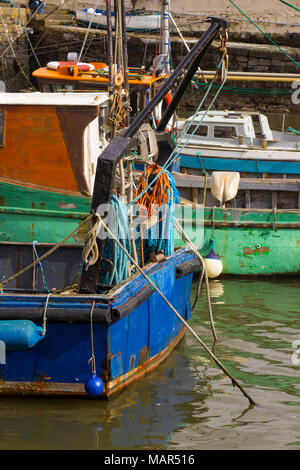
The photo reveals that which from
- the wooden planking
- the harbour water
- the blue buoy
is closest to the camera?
the harbour water

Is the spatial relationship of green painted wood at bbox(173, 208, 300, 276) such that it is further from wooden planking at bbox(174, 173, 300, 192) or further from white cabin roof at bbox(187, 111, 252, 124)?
white cabin roof at bbox(187, 111, 252, 124)

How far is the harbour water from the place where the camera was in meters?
6.05

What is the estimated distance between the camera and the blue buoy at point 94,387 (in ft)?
20.5

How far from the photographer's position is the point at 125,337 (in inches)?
259

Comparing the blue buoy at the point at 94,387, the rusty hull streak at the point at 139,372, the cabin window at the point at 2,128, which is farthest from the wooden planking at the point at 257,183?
the blue buoy at the point at 94,387

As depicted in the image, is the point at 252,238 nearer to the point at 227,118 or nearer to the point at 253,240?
the point at 253,240

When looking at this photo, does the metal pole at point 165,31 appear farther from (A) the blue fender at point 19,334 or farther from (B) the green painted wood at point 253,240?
Answer: (A) the blue fender at point 19,334

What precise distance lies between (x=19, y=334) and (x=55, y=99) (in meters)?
4.70

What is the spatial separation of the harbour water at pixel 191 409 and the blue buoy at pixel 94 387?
0.26m

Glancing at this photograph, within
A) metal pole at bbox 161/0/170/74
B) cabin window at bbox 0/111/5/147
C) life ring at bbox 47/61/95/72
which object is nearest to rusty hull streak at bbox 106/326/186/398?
cabin window at bbox 0/111/5/147

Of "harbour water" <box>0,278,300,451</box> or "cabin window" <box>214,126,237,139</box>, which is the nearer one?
"harbour water" <box>0,278,300,451</box>

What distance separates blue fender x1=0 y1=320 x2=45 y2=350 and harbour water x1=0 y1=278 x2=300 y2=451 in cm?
69

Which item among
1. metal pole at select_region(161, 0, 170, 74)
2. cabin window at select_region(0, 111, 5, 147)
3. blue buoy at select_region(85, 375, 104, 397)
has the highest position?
metal pole at select_region(161, 0, 170, 74)
